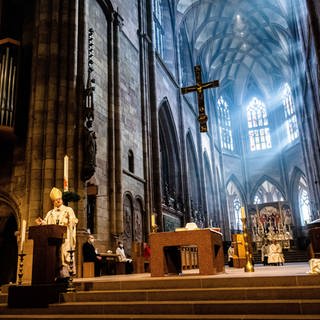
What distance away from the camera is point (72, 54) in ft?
41.2

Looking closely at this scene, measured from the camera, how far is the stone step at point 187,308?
504 centimetres

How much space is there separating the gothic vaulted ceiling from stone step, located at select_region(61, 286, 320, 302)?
25.6m

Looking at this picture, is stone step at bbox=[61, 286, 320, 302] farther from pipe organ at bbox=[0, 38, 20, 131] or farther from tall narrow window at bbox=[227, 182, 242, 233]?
tall narrow window at bbox=[227, 182, 242, 233]

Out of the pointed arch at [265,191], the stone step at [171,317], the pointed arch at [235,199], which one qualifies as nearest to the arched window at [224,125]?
the pointed arch at [235,199]

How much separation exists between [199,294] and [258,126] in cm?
4033

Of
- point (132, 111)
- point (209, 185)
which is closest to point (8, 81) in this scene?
point (132, 111)

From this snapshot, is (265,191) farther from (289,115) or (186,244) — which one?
(186,244)

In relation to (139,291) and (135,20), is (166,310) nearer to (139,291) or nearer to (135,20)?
(139,291)

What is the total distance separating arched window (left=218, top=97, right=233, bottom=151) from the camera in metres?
42.5

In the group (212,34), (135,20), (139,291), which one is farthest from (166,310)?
(212,34)

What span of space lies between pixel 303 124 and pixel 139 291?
92.2 feet

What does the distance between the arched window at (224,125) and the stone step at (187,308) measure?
122 ft

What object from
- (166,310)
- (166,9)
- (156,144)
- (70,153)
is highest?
(166,9)

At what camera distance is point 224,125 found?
142 feet
